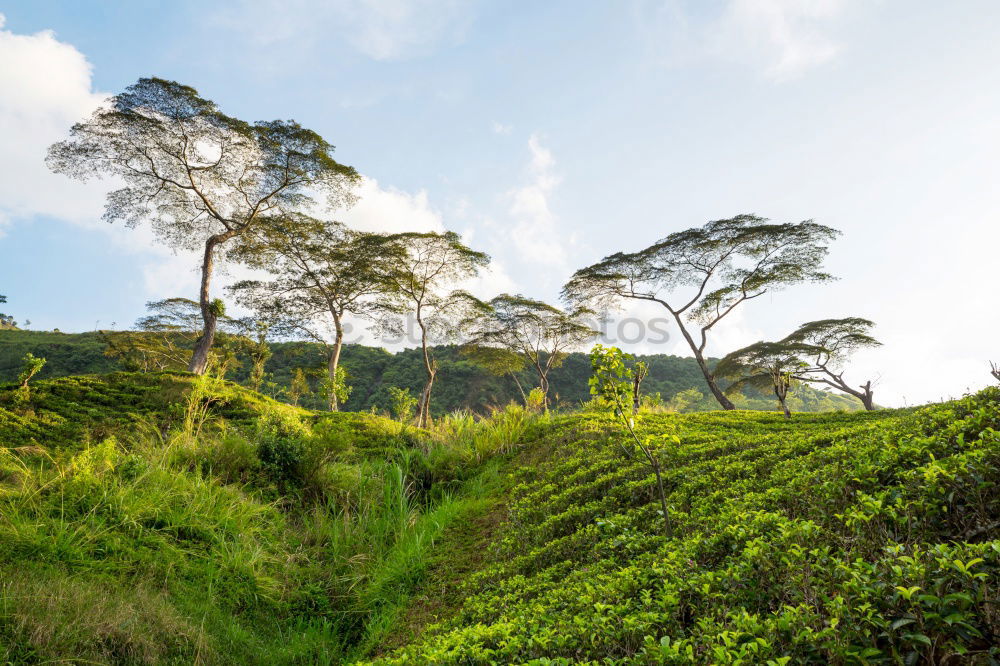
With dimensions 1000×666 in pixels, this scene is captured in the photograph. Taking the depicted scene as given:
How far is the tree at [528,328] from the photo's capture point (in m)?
26.0

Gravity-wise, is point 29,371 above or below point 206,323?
below

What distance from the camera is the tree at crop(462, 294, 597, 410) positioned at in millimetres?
25969

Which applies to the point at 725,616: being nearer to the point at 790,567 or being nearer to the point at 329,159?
the point at 790,567

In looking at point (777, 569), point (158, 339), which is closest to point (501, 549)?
point (777, 569)

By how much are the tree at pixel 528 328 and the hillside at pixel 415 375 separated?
5.29m

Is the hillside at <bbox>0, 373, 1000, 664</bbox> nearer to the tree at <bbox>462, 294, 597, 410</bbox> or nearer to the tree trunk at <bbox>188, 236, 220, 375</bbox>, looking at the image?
the tree trunk at <bbox>188, 236, 220, 375</bbox>

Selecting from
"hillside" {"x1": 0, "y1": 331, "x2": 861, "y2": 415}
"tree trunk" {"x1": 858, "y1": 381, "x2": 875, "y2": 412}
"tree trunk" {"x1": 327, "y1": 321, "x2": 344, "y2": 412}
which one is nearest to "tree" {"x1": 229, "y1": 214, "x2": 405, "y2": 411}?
"tree trunk" {"x1": 327, "y1": 321, "x2": 344, "y2": 412}

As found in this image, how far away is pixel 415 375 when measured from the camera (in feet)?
123

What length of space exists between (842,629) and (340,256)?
21406 mm

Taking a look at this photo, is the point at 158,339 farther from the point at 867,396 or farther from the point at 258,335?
the point at 867,396

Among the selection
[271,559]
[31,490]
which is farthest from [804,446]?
[31,490]

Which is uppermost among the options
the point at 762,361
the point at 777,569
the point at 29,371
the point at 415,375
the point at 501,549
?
the point at 762,361

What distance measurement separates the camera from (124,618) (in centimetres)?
254

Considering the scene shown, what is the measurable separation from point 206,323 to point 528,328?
1712 centimetres
